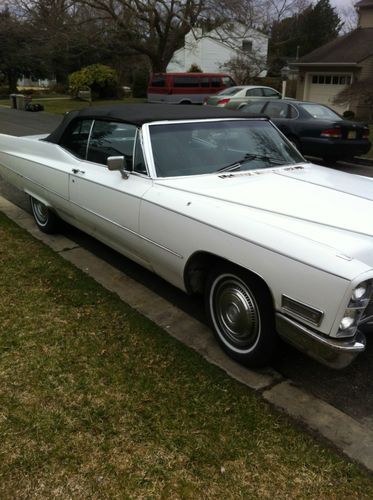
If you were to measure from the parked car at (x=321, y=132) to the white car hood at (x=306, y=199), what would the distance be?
6866 millimetres

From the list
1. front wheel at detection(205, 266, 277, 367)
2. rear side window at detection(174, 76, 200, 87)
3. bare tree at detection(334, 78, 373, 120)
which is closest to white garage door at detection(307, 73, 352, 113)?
bare tree at detection(334, 78, 373, 120)

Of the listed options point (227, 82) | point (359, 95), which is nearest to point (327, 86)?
point (359, 95)

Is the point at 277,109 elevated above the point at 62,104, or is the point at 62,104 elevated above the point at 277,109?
the point at 277,109

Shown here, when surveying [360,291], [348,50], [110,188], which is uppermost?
[348,50]

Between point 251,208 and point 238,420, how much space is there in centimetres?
128

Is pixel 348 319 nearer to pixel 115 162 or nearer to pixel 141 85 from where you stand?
pixel 115 162

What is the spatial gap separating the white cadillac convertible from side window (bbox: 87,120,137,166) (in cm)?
1

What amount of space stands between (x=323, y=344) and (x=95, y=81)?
36.4 m

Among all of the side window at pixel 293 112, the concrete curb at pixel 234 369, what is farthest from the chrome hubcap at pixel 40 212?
the side window at pixel 293 112

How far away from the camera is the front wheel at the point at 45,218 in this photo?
5.43m

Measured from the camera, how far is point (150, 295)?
13.4ft

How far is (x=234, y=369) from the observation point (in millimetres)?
3100

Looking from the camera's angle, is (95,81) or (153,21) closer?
(153,21)

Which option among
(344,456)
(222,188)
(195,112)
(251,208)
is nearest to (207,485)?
(344,456)
